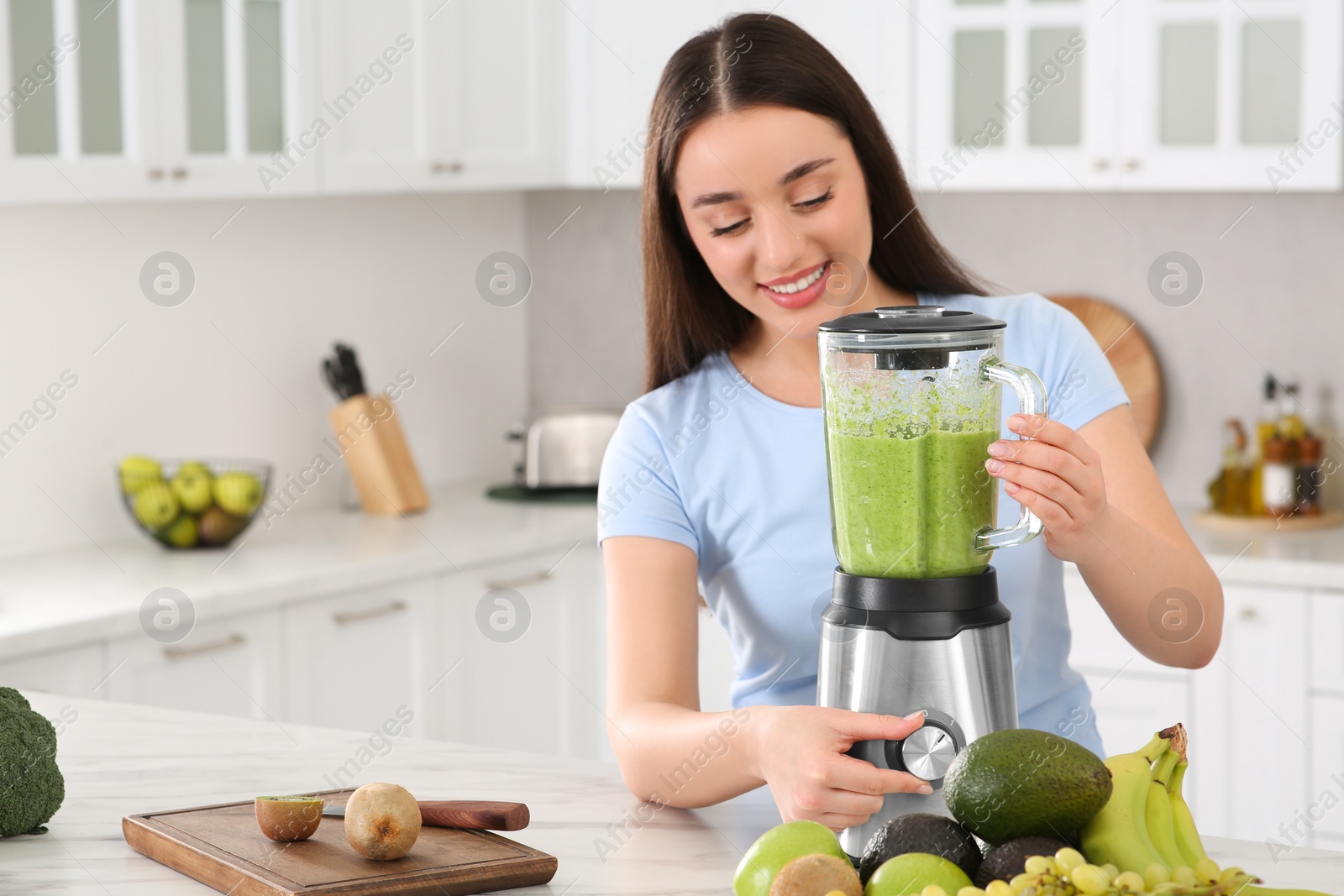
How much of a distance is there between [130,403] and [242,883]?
6.86 ft

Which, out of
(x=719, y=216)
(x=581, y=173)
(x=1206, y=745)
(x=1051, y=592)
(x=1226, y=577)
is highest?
(x=581, y=173)

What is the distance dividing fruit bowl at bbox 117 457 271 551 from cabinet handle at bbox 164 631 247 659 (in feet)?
0.98

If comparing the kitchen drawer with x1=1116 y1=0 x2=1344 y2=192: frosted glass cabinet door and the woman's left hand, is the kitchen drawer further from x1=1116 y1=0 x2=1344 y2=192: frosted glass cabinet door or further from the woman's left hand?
the woman's left hand

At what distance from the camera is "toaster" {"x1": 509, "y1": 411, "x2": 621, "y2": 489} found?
333 centimetres

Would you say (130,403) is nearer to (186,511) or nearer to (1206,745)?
(186,511)

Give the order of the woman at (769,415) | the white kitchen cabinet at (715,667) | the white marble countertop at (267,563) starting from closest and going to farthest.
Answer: the woman at (769,415), the white marble countertop at (267,563), the white kitchen cabinet at (715,667)

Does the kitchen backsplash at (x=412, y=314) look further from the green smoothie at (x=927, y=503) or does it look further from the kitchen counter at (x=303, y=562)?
the green smoothie at (x=927, y=503)

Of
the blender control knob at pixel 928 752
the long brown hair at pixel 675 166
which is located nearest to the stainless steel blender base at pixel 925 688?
the blender control knob at pixel 928 752

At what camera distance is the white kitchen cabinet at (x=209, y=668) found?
2.37m

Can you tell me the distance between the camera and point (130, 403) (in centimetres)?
294

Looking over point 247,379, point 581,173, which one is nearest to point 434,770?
point 247,379

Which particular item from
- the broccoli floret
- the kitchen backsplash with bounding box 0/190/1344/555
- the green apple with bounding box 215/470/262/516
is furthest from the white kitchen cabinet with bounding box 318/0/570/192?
the broccoli floret

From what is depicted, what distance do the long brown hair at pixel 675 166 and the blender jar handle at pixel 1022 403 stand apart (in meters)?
0.44

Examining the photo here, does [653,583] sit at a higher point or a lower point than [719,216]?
lower
